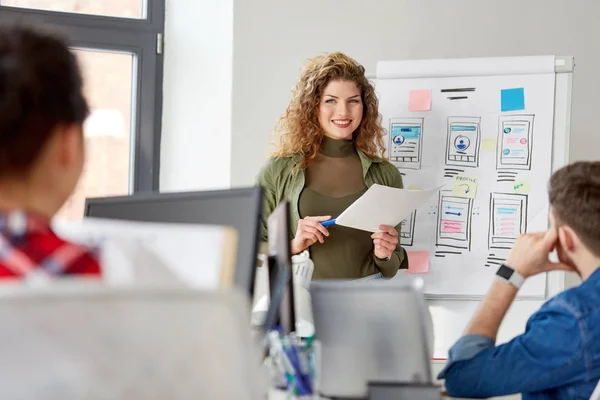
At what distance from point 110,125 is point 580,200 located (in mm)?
2761

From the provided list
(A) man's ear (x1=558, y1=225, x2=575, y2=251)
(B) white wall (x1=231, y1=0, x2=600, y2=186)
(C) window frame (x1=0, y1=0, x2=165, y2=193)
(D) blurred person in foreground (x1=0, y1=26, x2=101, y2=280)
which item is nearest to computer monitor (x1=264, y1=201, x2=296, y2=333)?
(D) blurred person in foreground (x1=0, y1=26, x2=101, y2=280)

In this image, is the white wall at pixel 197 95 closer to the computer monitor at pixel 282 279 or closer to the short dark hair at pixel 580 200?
the short dark hair at pixel 580 200

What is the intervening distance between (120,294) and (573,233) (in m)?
1.30

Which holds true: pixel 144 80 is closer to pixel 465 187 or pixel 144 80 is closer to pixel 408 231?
pixel 408 231

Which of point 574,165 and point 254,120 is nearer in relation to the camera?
point 574,165

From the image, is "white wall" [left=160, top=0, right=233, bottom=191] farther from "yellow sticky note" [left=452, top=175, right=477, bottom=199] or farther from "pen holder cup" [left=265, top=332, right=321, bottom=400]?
"pen holder cup" [left=265, top=332, right=321, bottom=400]

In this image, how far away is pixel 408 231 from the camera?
11.7ft

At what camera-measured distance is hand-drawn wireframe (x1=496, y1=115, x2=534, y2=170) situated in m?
3.49

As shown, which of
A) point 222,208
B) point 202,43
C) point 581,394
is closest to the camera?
point 222,208

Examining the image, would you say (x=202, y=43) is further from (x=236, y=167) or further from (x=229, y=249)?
(x=229, y=249)

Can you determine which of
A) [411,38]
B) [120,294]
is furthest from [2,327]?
[411,38]

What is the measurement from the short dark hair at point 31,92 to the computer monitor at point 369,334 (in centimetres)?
78

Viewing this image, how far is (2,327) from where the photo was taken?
2.08 feet

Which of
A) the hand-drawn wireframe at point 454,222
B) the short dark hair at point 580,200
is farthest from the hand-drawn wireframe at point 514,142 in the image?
the short dark hair at point 580,200
